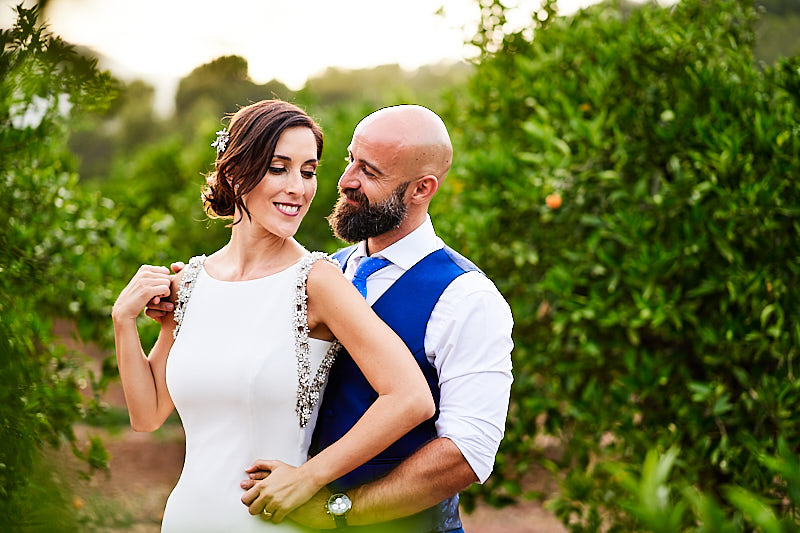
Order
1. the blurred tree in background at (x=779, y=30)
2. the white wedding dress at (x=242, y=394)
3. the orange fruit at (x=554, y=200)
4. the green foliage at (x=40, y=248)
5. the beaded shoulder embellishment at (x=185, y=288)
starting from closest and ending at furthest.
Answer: the green foliage at (x=40, y=248) → the white wedding dress at (x=242, y=394) → the beaded shoulder embellishment at (x=185, y=288) → the orange fruit at (x=554, y=200) → the blurred tree in background at (x=779, y=30)

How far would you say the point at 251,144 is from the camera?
7.17 ft

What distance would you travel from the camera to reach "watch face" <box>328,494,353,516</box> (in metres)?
2.03

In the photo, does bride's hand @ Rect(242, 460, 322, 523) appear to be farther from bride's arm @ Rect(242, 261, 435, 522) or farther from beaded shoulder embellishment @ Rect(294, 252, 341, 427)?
beaded shoulder embellishment @ Rect(294, 252, 341, 427)

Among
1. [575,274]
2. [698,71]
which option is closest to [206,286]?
[575,274]

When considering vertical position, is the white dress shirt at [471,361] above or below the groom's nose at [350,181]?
below

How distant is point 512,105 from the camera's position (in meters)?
4.90

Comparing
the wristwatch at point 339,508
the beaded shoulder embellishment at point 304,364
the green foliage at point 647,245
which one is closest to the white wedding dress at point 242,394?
the beaded shoulder embellishment at point 304,364

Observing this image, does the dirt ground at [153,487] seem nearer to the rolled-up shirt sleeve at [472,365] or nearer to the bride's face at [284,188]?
the rolled-up shirt sleeve at [472,365]

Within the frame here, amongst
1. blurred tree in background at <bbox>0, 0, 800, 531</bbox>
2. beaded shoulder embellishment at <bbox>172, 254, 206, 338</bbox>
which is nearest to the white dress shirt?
beaded shoulder embellishment at <bbox>172, 254, 206, 338</bbox>

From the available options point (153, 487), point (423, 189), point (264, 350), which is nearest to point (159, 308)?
point (264, 350)

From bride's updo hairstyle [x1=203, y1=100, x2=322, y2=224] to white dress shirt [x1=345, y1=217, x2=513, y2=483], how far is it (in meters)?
0.51

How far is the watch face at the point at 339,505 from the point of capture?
2025 millimetres

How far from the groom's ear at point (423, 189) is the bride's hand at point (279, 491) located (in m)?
0.98

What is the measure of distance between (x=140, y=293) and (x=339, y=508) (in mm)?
860
